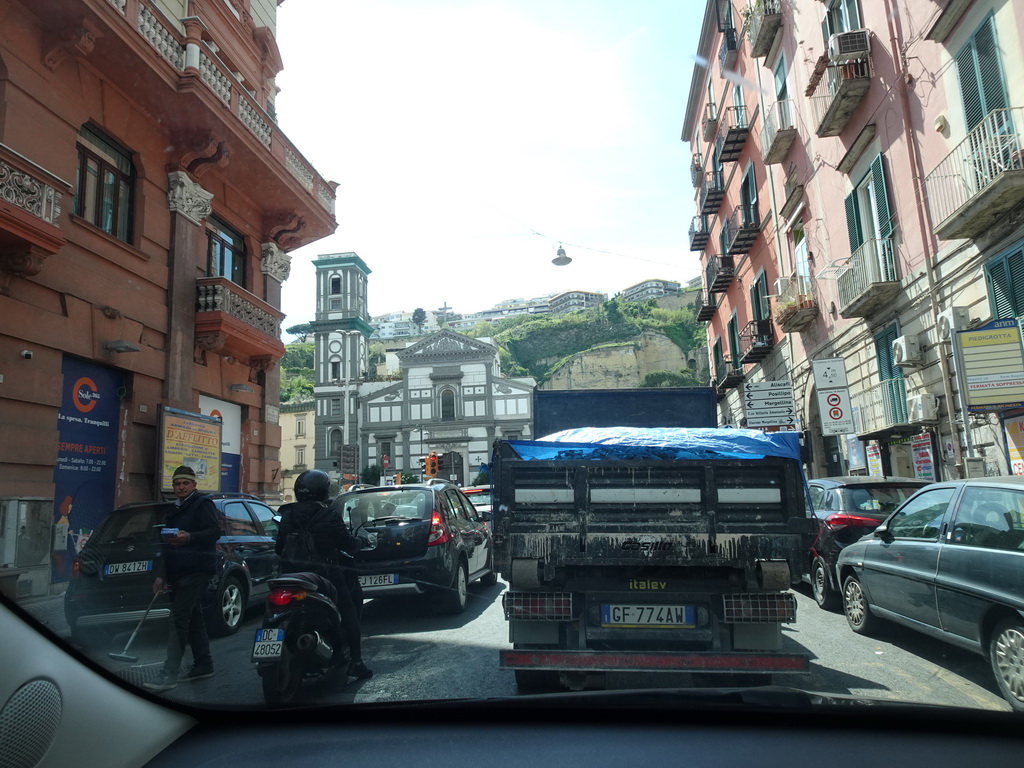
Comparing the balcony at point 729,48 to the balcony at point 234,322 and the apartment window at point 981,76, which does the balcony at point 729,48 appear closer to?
the apartment window at point 981,76

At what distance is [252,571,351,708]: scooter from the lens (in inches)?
189

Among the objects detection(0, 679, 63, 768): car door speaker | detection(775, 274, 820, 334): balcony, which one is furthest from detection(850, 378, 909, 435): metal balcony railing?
detection(0, 679, 63, 768): car door speaker

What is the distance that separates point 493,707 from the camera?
2.93 metres

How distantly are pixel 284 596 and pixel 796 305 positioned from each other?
56.7 ft

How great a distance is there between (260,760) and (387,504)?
6.23 m

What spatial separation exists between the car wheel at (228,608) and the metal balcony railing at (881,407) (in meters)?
11.9

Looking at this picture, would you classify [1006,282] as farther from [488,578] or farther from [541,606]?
[541,606]

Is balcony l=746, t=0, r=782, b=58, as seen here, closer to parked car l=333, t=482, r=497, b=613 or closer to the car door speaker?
parked car l=333, t=482, r=497, b=613

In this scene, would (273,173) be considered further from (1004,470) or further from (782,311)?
(1004,470)

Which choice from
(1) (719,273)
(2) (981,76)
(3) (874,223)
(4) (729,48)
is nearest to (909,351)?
(3) (874,223)

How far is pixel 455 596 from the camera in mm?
8484

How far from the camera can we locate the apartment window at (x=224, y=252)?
51.8 feet

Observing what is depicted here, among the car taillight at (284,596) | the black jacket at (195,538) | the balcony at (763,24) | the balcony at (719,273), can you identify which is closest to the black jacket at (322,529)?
the car taillight at (284,596)

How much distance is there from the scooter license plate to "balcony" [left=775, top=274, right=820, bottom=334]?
1727 cm
